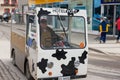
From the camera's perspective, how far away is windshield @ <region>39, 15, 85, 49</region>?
10.4 m

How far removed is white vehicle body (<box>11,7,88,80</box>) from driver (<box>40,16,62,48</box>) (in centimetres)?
10

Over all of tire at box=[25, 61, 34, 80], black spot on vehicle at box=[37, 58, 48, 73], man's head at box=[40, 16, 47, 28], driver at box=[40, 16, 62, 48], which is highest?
man's head at box=[40, 16, 47, 28]

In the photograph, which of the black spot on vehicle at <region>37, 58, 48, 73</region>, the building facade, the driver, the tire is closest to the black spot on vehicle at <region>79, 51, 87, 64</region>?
the driver

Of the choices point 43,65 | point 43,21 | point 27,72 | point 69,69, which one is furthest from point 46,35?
point 27,72

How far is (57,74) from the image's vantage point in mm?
10438

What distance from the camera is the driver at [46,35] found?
10.3 m

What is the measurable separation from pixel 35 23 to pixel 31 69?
1.34m

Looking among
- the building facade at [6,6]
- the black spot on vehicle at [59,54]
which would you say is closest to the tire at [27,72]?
the black spot on vehicle at [59,54]

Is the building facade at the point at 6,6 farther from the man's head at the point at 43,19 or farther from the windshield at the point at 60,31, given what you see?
the man's head at the point at 43,19

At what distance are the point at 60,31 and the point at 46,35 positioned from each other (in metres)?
0.61

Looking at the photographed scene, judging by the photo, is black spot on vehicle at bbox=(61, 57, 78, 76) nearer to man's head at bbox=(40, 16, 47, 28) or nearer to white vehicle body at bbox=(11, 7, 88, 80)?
white vehicle body at bbox=(11, 7, 88, 80)

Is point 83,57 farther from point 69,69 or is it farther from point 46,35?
point 46,35

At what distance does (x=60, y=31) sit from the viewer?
10.9 metres

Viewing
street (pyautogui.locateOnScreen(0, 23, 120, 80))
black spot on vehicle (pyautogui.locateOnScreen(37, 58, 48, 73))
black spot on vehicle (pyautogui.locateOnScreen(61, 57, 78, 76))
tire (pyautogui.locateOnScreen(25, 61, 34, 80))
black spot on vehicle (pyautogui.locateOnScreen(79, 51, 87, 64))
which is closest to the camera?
black spot on vehicle (pyautogui.locateOnScreen(37, 58, 48, 73))
